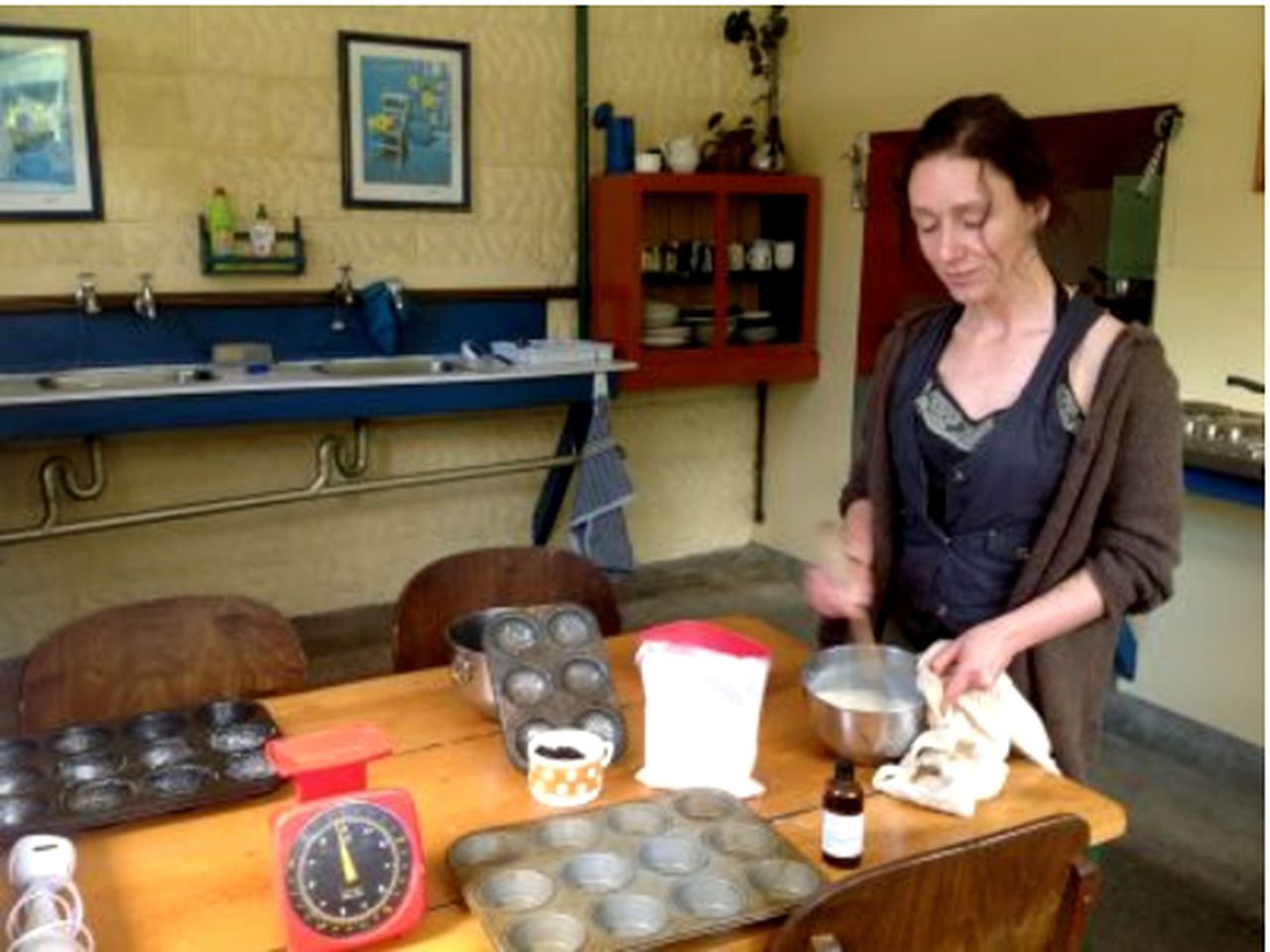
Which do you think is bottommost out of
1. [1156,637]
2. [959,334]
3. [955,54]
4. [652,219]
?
[1156,637]

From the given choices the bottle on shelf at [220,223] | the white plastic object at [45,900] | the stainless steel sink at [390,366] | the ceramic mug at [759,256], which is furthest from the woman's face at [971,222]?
the ceramic mug at [759,256]

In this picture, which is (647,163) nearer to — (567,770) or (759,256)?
(759,256)

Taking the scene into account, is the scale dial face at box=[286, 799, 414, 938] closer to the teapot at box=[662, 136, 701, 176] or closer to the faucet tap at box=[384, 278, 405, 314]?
the faucet tap at box=[384, 278, 405, 314]

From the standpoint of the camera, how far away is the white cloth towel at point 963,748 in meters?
1.31

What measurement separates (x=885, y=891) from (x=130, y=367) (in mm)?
3160

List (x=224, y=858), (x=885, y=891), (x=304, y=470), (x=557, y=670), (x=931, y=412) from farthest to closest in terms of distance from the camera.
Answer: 1. (x=304, y=470)
2. (x=931, y=412)
3. (x=557, y=670)
4. (x=224, y=858)
5. (x=885, y=891)

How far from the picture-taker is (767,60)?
14.7ft

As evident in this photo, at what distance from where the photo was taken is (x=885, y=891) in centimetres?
98

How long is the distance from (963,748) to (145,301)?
116 inches

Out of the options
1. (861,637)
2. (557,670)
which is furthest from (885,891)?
(861,637)

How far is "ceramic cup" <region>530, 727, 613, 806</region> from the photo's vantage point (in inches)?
50.8

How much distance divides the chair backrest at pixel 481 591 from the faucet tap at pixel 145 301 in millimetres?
1949

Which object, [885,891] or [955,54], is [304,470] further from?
[885,891]

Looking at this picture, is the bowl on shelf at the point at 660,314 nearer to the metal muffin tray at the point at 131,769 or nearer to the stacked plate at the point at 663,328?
the stacked plate at the point at 663,328
